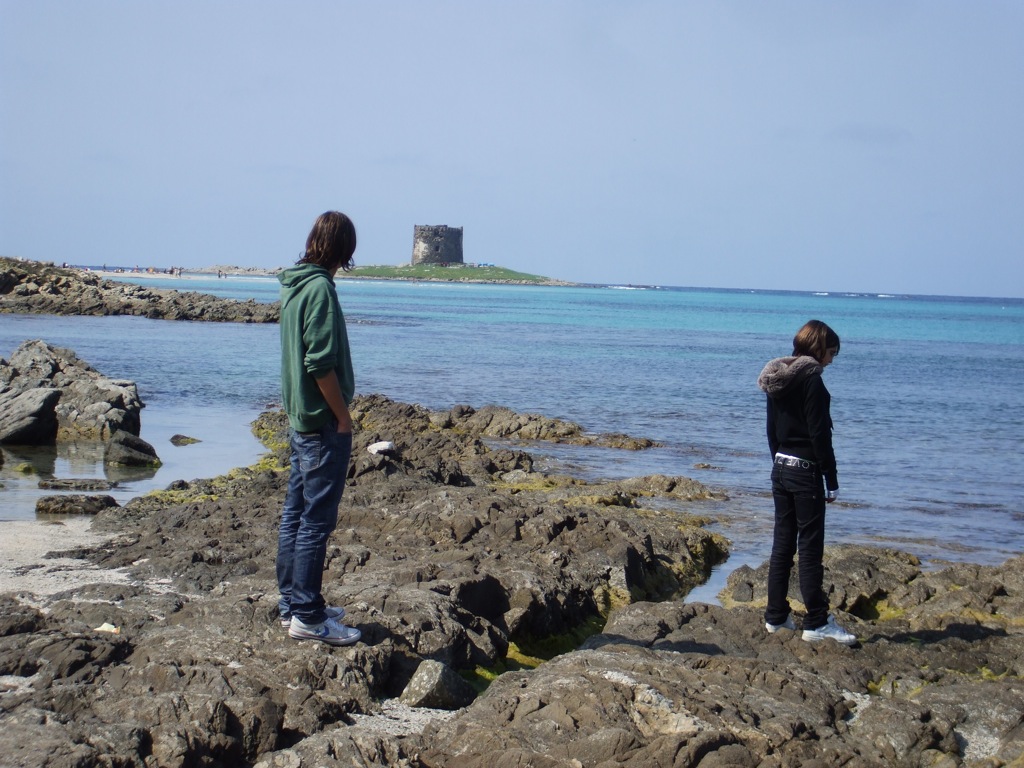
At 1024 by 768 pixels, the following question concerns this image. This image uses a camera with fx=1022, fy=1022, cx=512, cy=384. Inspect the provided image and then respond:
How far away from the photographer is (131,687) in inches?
184

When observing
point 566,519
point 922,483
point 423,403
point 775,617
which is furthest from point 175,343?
point 775,617

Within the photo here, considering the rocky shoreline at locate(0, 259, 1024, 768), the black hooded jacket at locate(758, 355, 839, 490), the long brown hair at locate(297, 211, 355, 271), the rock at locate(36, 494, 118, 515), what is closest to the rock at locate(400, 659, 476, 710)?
the rocky shoreline at locate(0, 259, 1024, 768)

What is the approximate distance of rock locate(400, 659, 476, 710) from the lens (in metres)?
5.17

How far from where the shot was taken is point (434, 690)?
5176 millimetres

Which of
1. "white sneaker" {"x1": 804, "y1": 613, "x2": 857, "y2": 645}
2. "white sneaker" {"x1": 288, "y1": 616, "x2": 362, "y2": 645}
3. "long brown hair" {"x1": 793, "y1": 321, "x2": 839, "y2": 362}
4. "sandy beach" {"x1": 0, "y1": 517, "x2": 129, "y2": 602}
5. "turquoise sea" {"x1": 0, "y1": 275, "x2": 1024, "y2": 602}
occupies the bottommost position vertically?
"turquoise sea" {"x1": 0, "y1": 275, "x2": 1024, "y2": 602}

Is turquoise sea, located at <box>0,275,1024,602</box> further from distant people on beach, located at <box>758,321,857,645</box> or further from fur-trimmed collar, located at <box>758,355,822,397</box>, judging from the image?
fur-trimmed collar, located at <box>758,355,822,397</box>

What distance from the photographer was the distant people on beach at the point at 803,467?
6.29m

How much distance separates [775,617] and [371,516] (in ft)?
12.5

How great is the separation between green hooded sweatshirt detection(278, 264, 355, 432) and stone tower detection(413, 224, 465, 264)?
505ft

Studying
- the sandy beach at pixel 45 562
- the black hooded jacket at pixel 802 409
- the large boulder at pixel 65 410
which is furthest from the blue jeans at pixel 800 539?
the large boulder at pixel 65 410

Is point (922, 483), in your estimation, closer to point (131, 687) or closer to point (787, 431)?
point (787, 431)

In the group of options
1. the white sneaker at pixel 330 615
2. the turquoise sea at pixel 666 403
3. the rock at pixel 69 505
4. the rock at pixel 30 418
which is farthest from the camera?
the rock at pixel 30 418

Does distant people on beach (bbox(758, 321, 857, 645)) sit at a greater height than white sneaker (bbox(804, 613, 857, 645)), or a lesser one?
greater

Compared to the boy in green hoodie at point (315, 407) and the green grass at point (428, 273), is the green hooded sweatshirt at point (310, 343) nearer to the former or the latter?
the boy in green hoodie at point (315, 407)
